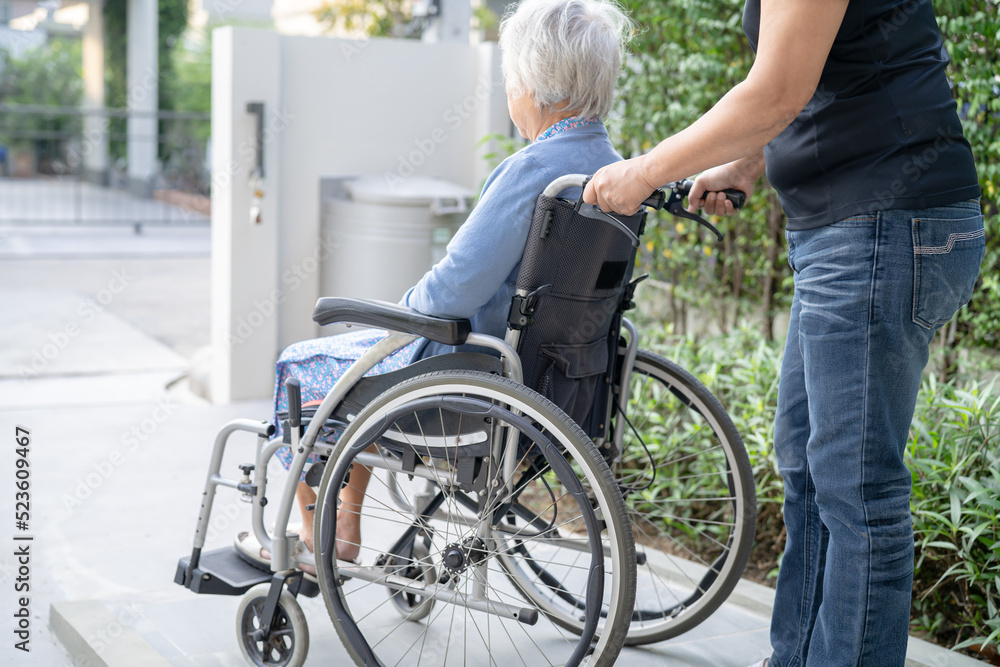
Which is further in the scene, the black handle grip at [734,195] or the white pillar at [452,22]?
the white pillar at [452,22]

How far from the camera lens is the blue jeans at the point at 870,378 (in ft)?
4.86

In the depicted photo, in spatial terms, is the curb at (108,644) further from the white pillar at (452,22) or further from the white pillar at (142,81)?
the white pillar at (142,81)

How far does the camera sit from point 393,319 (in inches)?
70.1

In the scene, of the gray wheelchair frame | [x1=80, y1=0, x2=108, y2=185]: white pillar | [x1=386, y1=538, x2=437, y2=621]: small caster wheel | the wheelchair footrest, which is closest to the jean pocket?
the gray wheelchair frame

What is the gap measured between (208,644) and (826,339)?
149 cm

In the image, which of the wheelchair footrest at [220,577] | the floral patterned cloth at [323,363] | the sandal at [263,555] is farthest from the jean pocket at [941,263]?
the wheelchair footrest at [220,577]

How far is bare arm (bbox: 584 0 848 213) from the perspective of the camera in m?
1.37

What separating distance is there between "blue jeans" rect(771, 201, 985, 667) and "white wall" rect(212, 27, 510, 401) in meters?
3.32

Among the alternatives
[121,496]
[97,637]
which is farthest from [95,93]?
[97,637]

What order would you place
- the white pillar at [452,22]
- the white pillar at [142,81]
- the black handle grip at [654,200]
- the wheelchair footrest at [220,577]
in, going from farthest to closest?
the white pillar at [142,81] → the white pillar at [452,22] → the wheelchair footrest at [220,577] → the black handle grip at [654,200]

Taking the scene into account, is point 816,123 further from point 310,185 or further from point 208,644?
point 310,185

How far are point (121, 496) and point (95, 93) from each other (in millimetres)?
17484

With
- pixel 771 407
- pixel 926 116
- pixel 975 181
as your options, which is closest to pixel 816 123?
pixel 926 116

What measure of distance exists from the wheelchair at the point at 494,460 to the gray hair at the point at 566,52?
24cm
